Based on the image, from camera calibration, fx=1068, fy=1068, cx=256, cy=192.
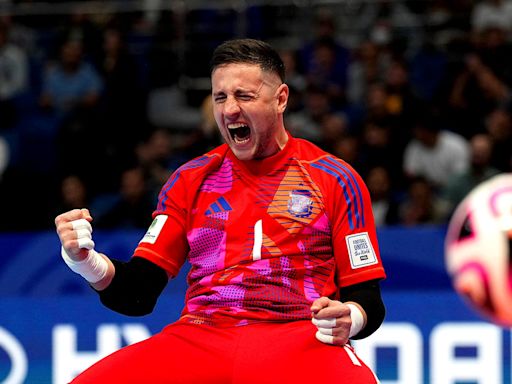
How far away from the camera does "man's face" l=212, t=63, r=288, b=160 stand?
408 centimetres

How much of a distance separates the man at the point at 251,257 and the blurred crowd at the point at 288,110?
178 inches

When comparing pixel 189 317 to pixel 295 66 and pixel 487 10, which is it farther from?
pixel 487 10

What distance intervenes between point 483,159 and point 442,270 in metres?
1.80

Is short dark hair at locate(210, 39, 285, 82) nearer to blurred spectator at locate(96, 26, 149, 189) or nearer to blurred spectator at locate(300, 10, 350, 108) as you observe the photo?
blurred spectator at locate(96, 26, 149, 189)

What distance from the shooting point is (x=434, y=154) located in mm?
9547

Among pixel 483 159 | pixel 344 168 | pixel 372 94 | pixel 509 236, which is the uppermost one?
pixel 372 94

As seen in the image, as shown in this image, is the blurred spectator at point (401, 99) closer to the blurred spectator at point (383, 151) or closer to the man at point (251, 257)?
the blurred spectator at point (383, 151)

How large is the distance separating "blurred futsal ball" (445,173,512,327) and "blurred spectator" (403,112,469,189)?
5.58 metres

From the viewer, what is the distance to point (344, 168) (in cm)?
412

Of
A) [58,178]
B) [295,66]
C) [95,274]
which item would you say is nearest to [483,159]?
[295,66]

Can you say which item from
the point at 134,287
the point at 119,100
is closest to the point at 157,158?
the point at 119,100

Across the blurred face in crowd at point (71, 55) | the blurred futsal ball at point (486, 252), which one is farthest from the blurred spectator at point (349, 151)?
the blurred futsal ball at point (486, 252)

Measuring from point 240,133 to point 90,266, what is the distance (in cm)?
79

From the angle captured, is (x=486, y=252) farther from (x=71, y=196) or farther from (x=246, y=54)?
(x=71, y=196)
